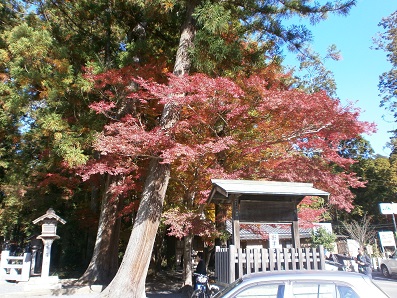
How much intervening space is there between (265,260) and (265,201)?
5.01 ft

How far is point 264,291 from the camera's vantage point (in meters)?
3.43

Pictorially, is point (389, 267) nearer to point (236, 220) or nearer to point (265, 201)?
point (265, 201)

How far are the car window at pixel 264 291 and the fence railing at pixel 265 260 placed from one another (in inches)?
105

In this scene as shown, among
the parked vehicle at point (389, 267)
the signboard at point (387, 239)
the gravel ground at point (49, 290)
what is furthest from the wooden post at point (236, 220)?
the signboard at point (387, 239)

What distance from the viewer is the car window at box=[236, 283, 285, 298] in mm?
3252

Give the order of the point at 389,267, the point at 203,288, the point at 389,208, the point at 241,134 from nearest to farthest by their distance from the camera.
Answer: the point at 203,288 → the point at 241,134 → the point at 389,267 → the point at 389,208

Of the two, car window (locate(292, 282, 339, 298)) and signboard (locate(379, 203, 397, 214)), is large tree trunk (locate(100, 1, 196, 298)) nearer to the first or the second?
car window (locate(292, 282, 339, 298))

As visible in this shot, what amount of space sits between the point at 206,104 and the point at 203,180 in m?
2.85

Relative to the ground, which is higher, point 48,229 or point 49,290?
point 48,229

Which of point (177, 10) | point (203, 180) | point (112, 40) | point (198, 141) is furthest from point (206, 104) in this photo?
point (112, 40)

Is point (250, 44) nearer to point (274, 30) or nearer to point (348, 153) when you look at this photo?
point (274, 30)

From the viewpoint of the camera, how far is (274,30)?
A: 38.3ft

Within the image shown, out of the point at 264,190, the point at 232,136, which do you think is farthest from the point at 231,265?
the point at 232,136

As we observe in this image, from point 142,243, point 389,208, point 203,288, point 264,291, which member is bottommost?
point 203,288
